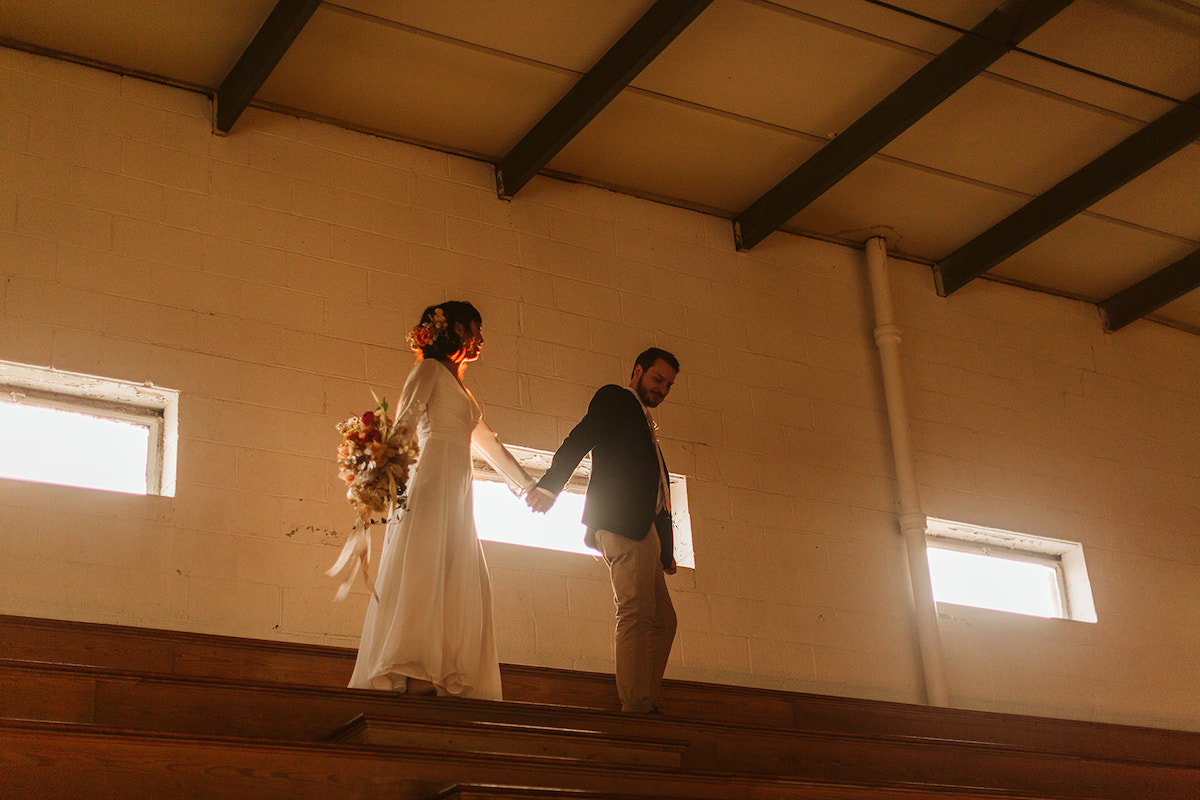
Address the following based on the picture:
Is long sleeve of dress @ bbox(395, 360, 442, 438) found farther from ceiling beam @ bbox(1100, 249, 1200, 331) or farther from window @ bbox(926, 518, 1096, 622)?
ceiling beam @ bbox(1100, 249, 1200, 331)

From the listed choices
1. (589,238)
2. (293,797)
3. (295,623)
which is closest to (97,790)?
(293,797)

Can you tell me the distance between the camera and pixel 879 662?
661 centimetres

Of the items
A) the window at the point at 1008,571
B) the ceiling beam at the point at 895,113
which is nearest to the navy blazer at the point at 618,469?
the ceiling beam at the point at 895,113

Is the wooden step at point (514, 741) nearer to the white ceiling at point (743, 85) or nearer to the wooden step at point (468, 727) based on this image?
the wooden step at point (468, 727)

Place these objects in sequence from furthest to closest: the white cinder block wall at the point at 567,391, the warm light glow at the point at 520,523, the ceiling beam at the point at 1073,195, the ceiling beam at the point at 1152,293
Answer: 1. the ceiling beam at the point at 1152,293
2. the ceiling beam at the point at 1073,195
3. the warm light glow at the point at 520,523
4. the white cinder block wall at the point at 567,391

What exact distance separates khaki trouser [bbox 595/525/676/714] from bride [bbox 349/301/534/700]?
488mm

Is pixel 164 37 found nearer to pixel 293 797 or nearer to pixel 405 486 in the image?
pixel 405 486

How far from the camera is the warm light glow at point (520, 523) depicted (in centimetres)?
598

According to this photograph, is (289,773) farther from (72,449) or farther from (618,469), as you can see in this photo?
(72,449)

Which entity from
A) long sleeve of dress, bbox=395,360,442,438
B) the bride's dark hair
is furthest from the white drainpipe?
long sleeve of dress, bbox=395,360,442,438

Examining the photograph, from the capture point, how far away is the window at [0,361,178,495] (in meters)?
5.11

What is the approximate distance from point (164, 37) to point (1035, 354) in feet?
17.2

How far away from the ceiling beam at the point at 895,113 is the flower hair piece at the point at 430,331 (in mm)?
2764

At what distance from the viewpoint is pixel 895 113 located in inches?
250
